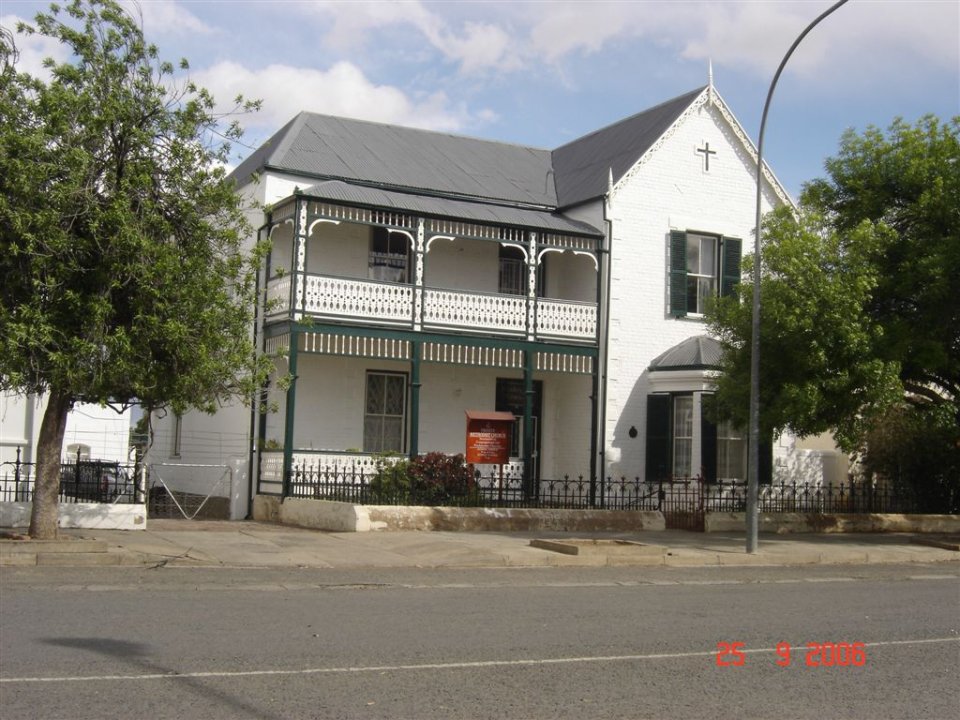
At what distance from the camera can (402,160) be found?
24.8 metres

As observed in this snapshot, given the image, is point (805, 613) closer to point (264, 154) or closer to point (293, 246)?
point (293, 246)

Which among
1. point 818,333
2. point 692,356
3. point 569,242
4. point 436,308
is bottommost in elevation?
point 818,333

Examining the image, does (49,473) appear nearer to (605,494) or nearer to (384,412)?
(384,412)

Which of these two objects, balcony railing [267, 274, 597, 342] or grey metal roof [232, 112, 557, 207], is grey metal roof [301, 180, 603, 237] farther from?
balcony railing [267, 274, 597, 342]

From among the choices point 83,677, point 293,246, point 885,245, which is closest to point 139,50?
point 293,246

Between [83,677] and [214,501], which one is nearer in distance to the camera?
[83,677]

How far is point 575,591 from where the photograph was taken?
13.0m

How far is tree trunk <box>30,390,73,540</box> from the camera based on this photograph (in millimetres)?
15086

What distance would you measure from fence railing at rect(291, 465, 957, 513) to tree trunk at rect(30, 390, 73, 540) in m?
5.36

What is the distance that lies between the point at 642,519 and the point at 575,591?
838cm

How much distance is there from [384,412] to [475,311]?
3.06 m

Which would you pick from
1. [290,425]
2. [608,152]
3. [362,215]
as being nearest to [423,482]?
[290,425]

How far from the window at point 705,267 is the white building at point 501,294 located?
5cm

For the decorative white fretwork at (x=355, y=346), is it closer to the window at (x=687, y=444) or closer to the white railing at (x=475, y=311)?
the white railing at (x=475, y=311)
